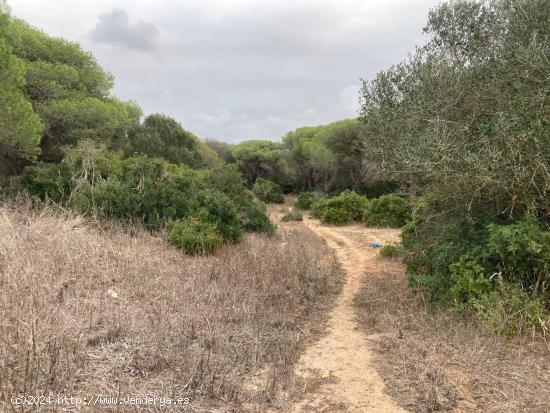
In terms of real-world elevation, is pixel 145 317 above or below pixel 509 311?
above

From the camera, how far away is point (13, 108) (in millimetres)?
11586

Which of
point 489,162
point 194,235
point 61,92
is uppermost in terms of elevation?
point 61,92

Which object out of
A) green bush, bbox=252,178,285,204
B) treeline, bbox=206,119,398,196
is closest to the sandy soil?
treeline, bbox=206,119,398,196

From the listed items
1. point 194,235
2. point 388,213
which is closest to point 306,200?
point 388,213

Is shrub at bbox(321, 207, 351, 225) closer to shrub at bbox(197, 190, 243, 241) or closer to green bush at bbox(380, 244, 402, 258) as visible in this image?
green bush at bbox(380, 244, 402, 258)

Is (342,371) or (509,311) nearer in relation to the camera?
(342,371)

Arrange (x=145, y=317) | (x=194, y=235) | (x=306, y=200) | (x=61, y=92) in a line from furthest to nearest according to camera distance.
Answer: (x=306, y=200) < (x=61, y=92) < (x=194, y=235) < (x=145, y=317)

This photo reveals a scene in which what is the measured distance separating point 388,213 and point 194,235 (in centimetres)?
1287

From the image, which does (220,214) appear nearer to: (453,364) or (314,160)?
(453,364)

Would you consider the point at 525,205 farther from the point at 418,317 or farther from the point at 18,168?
the point at 18,168

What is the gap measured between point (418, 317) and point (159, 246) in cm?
600

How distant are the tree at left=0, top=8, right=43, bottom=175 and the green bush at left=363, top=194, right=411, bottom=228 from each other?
15071 mm

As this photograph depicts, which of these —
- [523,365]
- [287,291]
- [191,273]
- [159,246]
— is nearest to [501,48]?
[523,365]

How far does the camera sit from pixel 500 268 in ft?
20.2
